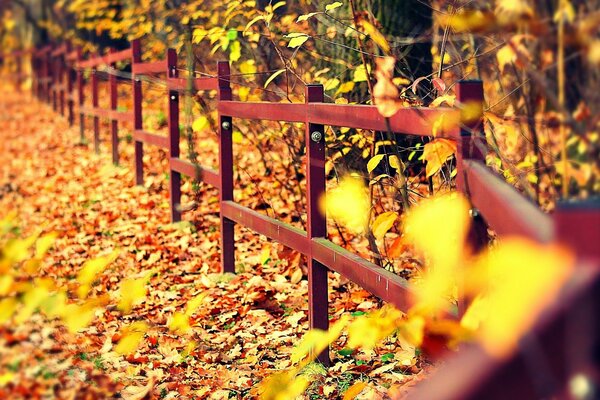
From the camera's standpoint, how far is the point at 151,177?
10109 millimetres

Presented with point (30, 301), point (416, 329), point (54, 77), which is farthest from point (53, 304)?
point (54, 77)

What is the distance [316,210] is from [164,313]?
1.56m

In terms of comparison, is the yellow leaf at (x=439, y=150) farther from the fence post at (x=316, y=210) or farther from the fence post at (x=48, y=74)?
the fence post at (x=48, y=74)

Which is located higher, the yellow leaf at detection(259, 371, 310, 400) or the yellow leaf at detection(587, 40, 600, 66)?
the yellow leaf at detection(587, 40, 600, 66)

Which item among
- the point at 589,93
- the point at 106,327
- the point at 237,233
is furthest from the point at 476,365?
the point at 237,233

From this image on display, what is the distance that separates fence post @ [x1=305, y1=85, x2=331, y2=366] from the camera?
15.1ft

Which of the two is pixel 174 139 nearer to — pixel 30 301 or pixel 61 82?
pixel 30 301

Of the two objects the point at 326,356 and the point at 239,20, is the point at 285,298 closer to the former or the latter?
the point at 326,356

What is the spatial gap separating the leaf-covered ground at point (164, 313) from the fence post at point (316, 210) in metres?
0.24

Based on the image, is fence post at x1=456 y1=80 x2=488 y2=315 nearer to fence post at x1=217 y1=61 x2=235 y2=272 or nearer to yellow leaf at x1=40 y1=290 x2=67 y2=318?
yellow leaf at x1=40 y1=290 x2=67 y2=318

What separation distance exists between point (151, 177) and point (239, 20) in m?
2.77

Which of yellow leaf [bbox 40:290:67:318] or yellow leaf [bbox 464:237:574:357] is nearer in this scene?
yellow leaf [bbox 464:237:574:357]

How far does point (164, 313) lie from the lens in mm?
5668

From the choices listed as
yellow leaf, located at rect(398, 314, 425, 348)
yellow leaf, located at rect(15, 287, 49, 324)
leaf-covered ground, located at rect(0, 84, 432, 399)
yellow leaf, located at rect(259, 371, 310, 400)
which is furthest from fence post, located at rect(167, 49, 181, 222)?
yellow leaf, located at rect(15, 287, 49, 324)
